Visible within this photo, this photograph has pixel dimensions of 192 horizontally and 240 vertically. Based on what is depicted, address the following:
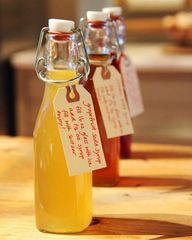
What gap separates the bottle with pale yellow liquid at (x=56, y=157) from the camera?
31.3 inches

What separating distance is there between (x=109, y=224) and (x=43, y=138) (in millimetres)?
166

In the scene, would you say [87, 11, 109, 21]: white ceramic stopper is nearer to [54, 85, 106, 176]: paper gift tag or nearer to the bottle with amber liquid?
the bottle with amber liquid

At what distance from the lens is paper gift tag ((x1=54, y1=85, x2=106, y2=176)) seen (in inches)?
31.3

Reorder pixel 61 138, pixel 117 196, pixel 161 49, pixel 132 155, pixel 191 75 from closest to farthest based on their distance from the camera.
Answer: pixel 61 138
pixel 117 196
pixel 132 155
pixel 191 75
pixel 161 49

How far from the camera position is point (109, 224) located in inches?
33.4

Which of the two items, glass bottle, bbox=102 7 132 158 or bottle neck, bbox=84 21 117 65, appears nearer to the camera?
bottle neck, bbox=84 21 117 65

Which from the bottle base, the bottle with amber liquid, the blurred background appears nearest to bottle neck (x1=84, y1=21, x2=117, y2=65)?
the bottle with amber liquid

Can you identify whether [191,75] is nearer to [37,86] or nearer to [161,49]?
[161,49]

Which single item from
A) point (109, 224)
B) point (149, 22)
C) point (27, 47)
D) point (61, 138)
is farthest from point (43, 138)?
point (149, 22)

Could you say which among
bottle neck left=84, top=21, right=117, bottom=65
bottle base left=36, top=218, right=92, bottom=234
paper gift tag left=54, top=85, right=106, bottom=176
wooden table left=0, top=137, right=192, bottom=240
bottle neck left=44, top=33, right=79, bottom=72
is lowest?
wooden table left=0, top=137, right=192, bottom=240

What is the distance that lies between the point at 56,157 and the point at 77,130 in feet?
0.16

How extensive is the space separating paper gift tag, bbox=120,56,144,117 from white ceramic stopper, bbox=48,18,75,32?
0.36m

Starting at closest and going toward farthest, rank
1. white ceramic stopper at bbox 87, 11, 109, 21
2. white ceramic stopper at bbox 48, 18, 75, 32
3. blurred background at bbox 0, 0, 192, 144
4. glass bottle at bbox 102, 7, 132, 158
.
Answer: white ceramic stopper at bbox 48, 18, 75, 32, white ceramic stopper at bbox 87, 11, 109, 21, glass bottle at bbox 102, 7, 132, 158, blurred background at bbox 0, 0, 192, 144

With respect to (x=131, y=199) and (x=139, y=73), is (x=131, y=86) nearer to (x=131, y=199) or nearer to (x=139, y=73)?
(x=131, y=199)
